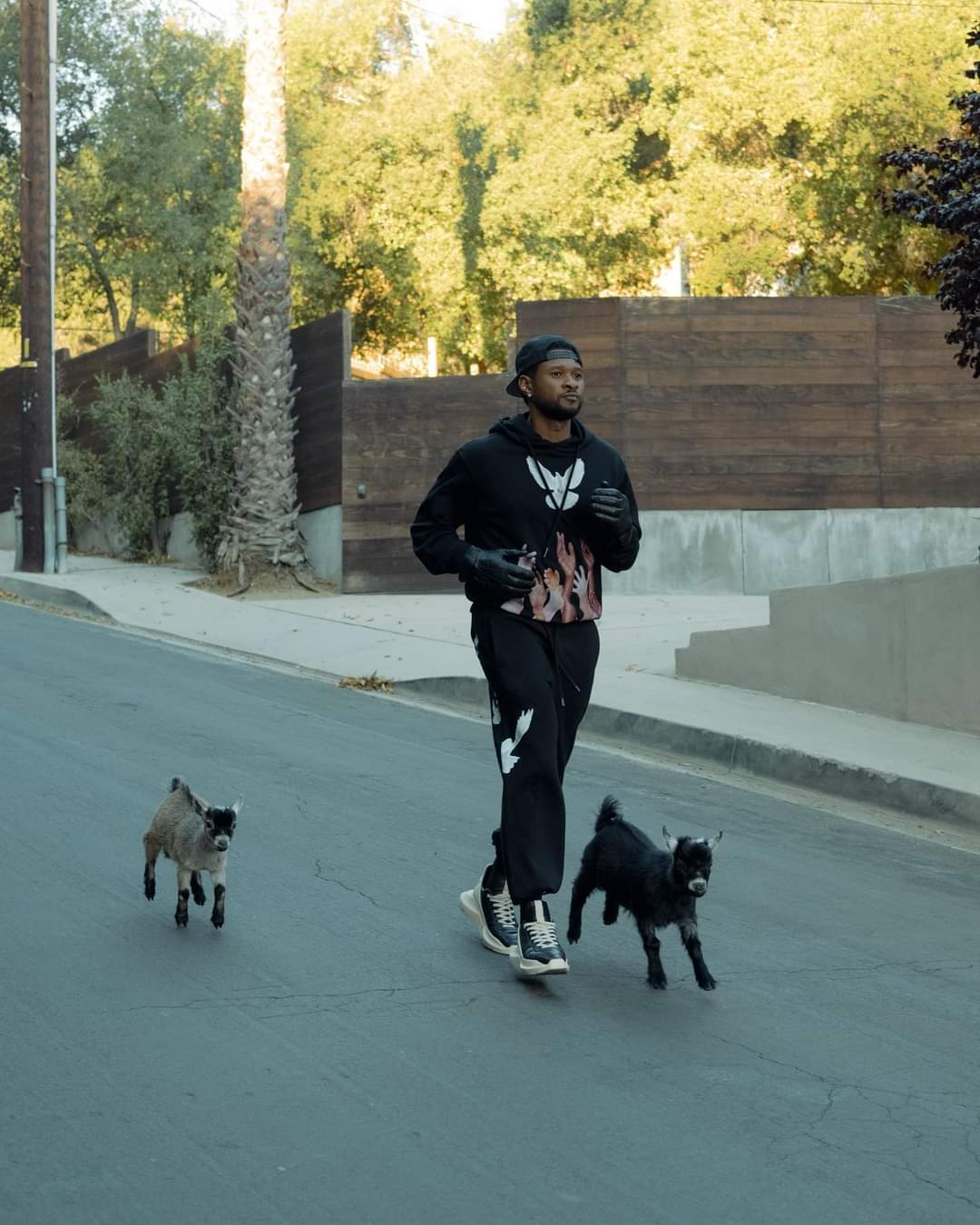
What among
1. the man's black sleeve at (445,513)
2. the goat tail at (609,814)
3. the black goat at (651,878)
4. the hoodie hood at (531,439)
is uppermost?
the hoodie hood at (531,439)

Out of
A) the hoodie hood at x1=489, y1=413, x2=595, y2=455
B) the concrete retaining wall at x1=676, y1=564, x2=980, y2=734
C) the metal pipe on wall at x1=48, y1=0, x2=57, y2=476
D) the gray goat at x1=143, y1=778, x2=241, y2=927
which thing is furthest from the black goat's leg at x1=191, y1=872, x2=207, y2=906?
the metal pipe on wall at x1=48, y1=0, x2=57, y2=476

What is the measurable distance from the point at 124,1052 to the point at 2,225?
29769 mm

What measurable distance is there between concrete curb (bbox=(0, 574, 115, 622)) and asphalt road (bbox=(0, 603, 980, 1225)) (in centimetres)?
909

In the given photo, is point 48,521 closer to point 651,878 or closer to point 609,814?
point 609,814

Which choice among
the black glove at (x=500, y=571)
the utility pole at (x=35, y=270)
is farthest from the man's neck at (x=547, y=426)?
the utility pole at (x=35, y=270)

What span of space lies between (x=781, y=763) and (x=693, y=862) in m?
4.83

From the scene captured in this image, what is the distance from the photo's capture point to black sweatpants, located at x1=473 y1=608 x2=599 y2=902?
5793 mm

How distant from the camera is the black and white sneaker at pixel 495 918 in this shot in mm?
6164

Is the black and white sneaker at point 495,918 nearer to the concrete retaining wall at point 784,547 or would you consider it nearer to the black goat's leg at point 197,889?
the black goat's leg at point 197,889

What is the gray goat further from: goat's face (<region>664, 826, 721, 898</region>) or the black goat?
goat's face (<region>664, 826, 721, 898</region>)

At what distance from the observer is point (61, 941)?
20.2ft

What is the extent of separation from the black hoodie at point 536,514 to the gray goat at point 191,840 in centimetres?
116

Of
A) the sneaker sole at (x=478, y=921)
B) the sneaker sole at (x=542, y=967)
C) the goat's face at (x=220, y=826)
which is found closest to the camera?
the sneaker sole at (x=542, y=967)

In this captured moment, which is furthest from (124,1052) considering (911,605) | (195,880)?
(911,605)
